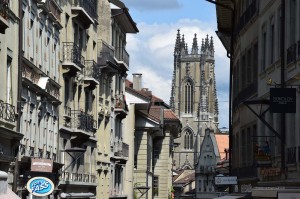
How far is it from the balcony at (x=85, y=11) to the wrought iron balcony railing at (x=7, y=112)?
16.8 metres

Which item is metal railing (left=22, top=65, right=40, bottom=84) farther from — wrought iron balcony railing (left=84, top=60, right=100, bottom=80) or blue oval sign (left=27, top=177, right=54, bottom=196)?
wrought iron balcony railing (left=84, top=60, right=100, bottom=80)

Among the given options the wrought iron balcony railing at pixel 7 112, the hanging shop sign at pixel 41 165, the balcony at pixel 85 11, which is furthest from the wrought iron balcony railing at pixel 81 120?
the wrought iron balcony railing at pixel 7 112

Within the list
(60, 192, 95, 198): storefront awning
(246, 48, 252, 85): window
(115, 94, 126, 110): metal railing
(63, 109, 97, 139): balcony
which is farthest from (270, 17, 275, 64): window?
(115, 94, 126, 110): metal railing

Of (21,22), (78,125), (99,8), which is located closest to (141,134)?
(99,8)

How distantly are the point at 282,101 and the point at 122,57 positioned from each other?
142 feet

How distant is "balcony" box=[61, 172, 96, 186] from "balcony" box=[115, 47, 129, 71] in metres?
11.6

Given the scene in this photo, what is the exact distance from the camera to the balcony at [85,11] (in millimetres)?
46938

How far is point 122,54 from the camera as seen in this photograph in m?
64.8

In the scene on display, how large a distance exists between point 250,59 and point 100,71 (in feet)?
63.4

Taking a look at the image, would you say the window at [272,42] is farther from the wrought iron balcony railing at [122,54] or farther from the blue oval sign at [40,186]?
the wrought iron balcony railing at [122,54]

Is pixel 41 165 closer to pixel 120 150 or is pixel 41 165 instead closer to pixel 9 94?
pixel 9 94

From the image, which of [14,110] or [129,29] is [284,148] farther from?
[129,29]

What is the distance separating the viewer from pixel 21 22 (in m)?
32.8

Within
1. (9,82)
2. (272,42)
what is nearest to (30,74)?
(9,82)
